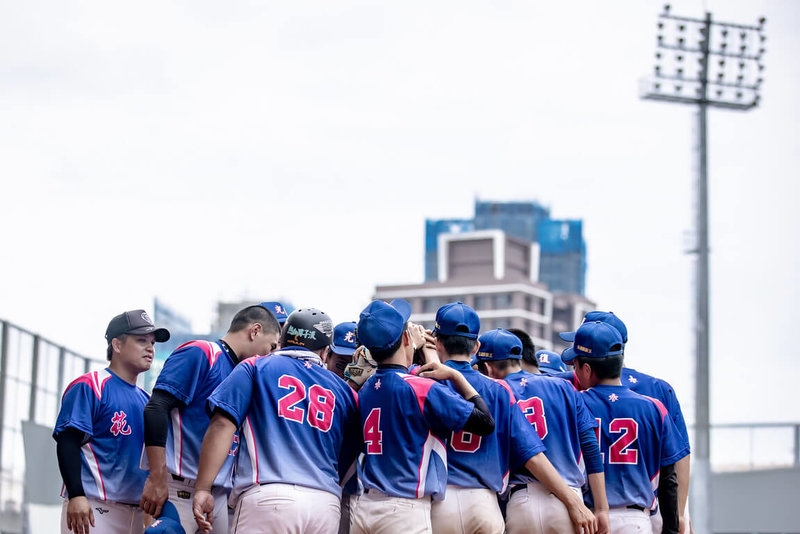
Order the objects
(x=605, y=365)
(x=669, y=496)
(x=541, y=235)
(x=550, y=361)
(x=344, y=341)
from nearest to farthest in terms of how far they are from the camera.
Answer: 1. (x=605, y=365)
2. (x=669, y=496)
3. (x=344, y=341)
4. (x=550, y=361)
5. (x=541, y=235)

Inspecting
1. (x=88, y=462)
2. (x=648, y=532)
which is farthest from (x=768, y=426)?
(x=88, y=462)

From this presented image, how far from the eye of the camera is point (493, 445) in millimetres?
5762

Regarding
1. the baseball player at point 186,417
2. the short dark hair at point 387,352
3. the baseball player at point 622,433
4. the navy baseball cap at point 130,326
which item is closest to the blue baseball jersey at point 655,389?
the baseball player at point 622,433

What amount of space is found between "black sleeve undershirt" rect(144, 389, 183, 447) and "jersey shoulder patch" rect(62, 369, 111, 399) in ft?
2.54

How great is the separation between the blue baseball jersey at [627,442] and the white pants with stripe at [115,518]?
2996 millimetres

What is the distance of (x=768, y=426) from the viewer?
25.0 metres

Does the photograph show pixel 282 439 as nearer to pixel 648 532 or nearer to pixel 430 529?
pixel 430 529

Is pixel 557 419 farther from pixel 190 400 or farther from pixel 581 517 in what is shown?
pixel 190 400

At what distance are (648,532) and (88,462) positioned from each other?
3590mm

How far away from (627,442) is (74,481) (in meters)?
3.45

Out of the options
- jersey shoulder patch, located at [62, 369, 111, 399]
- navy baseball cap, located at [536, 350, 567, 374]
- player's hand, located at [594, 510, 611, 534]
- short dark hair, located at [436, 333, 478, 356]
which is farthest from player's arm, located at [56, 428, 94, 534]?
navy baseball cap, located at [536, 350, 567, 374]

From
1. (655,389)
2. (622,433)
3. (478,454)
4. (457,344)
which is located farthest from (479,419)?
(655,389)

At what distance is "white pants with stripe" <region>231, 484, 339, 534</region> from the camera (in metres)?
5.41

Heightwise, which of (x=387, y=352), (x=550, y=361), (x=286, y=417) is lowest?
(x=286, y=417)
